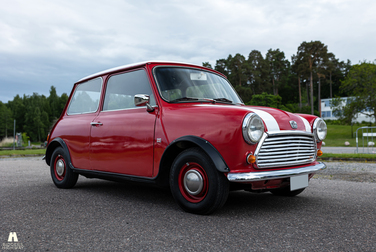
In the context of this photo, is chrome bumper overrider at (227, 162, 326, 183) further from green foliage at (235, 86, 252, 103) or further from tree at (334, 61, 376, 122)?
green foliage at (235, 86, 252, 103)

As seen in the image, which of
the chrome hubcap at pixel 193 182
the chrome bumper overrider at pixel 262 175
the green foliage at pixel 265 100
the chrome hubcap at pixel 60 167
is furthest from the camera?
the green foliage at pixel 265 100

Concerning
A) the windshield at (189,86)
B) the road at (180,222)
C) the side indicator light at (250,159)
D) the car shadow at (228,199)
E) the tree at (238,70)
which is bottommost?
the car shadow at (228,199)

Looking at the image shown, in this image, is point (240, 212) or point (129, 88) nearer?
point (240, 212)

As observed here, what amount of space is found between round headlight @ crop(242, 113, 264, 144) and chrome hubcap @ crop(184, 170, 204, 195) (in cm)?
66

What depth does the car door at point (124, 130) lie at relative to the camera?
13.4 ft

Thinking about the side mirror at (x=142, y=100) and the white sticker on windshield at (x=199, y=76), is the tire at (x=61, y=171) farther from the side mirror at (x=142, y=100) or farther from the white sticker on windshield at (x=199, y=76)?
the white sticker on windshield at (x=199, y=76)

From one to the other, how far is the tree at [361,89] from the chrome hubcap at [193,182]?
130 feet

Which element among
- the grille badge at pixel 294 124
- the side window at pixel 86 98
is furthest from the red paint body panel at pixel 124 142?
the grille badge at pixel 294 124

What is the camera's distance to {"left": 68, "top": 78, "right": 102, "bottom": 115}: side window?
5234 millimetres

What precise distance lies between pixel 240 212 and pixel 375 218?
4.60ft

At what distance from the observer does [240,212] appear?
12.1ft

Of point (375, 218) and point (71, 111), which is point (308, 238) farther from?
point (71, 111)

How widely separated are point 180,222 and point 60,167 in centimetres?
323

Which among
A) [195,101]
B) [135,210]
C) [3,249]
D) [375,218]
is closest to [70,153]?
[135,210]
